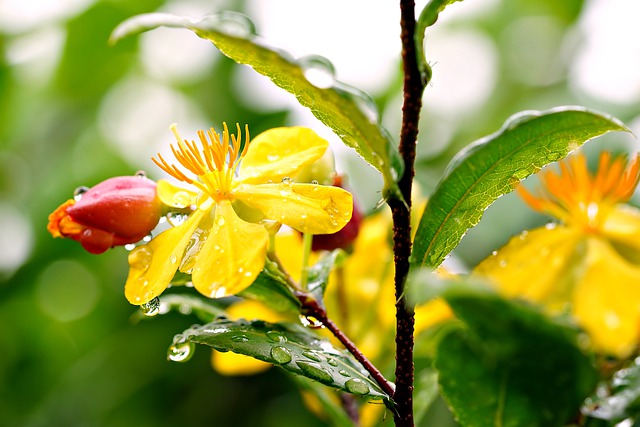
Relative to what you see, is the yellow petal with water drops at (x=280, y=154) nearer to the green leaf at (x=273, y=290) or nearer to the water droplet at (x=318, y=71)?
the green leaf at (x=273, y=290)

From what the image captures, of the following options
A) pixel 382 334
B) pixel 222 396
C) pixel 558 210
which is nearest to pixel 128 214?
pixel 382 334

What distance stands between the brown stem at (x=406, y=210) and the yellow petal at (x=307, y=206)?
12cm

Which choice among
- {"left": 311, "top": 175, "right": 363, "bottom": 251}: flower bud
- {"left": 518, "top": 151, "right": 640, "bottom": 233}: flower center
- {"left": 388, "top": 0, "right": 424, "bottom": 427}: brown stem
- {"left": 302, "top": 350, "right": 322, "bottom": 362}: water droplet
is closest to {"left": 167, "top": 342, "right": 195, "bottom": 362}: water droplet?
{"left": 302, "top": 350, "right": 322, "bottom": 362}: water droplet

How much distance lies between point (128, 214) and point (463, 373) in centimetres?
36

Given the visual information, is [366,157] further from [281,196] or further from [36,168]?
[36,168]

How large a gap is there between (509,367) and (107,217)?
15.9 inches

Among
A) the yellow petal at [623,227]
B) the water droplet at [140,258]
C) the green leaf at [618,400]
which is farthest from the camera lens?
the yellow petal at [623,227]

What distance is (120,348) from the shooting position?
176 centimetres

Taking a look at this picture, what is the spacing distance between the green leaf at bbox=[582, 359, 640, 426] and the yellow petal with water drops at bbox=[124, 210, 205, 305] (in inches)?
15.5

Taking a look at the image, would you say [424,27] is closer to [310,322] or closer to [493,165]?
[493,165]

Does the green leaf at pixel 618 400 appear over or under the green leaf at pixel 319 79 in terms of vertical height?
under

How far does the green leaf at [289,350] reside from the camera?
0.66m

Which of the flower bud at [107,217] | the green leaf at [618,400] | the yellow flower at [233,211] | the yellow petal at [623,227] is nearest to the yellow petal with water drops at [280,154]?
the yellow flower at [233,211]

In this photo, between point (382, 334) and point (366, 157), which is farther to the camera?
point (382, 334)
